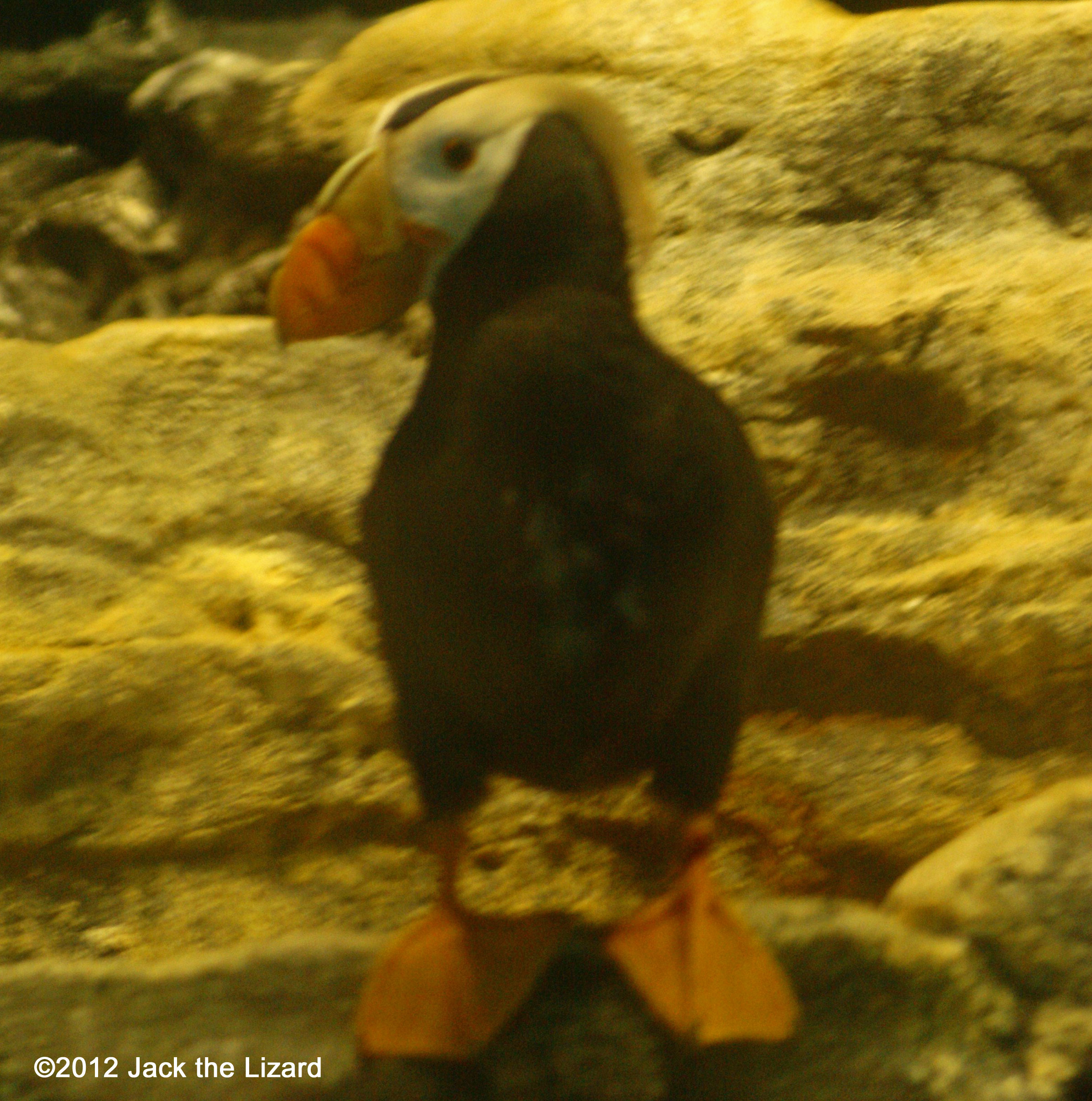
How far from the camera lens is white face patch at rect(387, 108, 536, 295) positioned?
1.06 metres

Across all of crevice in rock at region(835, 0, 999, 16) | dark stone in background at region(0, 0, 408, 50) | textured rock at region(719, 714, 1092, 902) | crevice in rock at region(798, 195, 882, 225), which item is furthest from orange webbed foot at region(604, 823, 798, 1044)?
dark stone in background at region(0, 0, 408, 50)

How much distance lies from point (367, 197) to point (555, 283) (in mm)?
209

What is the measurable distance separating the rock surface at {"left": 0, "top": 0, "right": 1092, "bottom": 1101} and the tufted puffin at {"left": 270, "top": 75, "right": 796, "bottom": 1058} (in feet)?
0.26

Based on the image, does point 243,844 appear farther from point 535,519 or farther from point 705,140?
point 705,140

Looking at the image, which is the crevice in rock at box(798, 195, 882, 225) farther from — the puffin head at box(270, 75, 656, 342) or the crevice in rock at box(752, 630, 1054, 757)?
the puffin head at box(270, 75, 656, 342)

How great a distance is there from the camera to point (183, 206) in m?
3.01

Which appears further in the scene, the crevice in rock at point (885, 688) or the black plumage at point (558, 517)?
the crevice in rock at point (885, 688)

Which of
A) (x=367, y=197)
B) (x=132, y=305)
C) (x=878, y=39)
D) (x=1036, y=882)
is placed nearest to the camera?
(x=367, y=197)

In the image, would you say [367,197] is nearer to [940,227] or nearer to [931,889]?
[931,889]

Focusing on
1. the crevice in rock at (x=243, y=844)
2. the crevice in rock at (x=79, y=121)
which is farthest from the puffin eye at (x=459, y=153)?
the crevice in rock at (x=79, y=121)

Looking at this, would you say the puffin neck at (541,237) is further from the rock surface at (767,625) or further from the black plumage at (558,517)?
the rock surface at (767,625)

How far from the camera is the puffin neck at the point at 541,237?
1.06 meters

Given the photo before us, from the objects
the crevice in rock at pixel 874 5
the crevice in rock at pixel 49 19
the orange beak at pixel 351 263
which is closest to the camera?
the orange beak at pixel 351 263

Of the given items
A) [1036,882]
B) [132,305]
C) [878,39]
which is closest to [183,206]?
[132,305]
